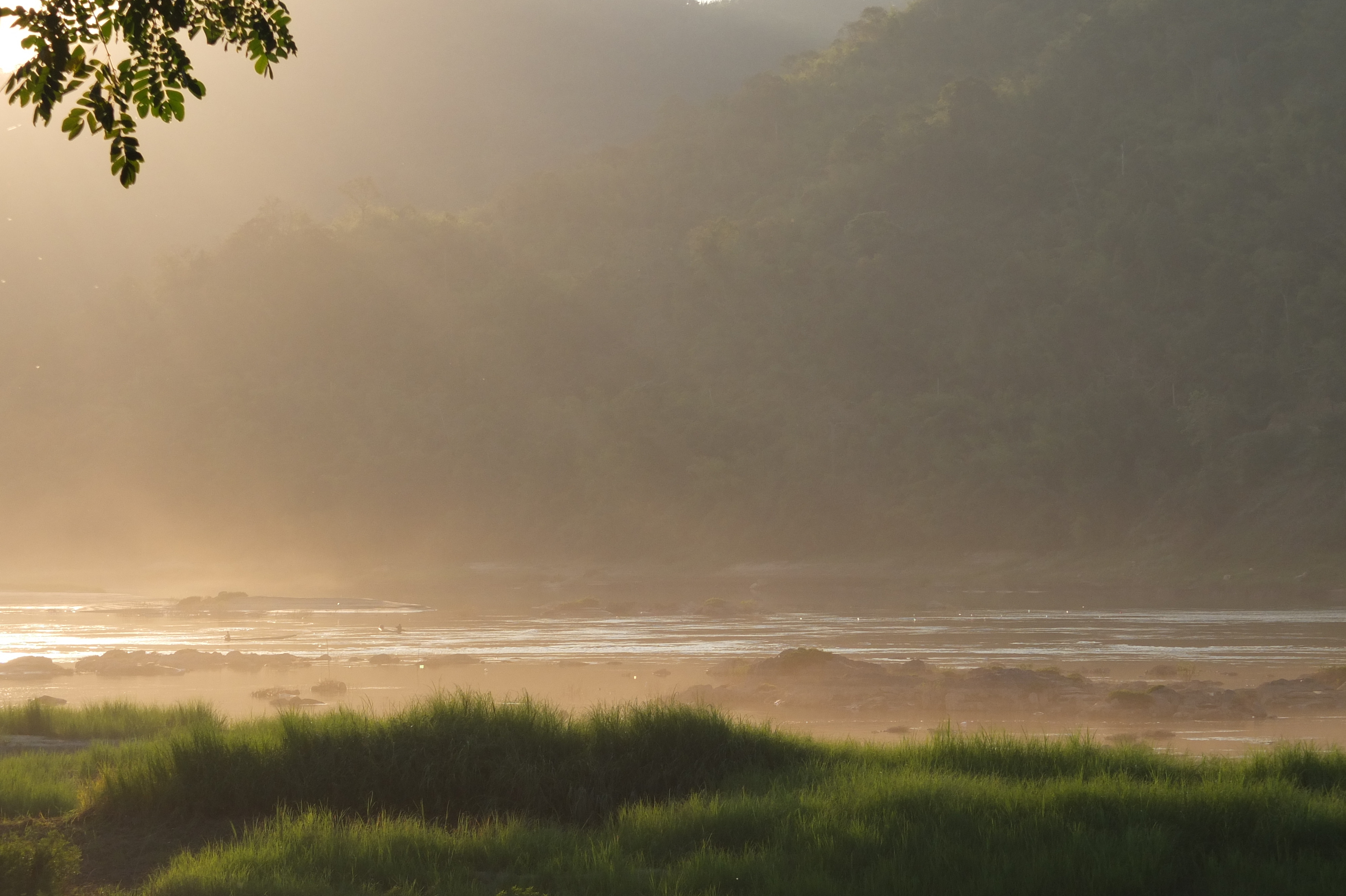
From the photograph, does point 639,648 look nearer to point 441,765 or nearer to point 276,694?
point 276,694

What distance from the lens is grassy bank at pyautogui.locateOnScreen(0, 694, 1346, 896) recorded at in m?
8.58

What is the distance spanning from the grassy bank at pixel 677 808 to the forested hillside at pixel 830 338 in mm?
51156

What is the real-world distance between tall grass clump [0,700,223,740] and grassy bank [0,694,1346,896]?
130 inches

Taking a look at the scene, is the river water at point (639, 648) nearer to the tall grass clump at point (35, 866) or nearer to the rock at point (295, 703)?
→ the rock at point (295, 703)

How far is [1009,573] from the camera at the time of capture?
6356cm

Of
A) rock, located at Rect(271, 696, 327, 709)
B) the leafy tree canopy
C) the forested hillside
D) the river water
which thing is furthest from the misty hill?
the leafy tree canopy

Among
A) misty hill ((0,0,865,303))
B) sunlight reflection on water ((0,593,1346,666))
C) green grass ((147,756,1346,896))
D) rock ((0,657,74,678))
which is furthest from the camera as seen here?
misty hill ((0,0,865,303))

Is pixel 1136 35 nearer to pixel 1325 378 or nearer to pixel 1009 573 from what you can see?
pixel 1325 378

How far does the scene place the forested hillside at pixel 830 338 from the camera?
70.5 metres

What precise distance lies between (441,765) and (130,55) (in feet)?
22.9

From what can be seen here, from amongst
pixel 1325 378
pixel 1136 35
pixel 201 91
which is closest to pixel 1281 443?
pixel 1325 378

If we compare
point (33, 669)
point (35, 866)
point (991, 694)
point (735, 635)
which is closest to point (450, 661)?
point (33, 669)

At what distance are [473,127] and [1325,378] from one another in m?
114

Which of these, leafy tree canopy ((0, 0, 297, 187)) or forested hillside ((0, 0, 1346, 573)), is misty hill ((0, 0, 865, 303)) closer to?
forested hillside ((0, 0, 1346, 573))
